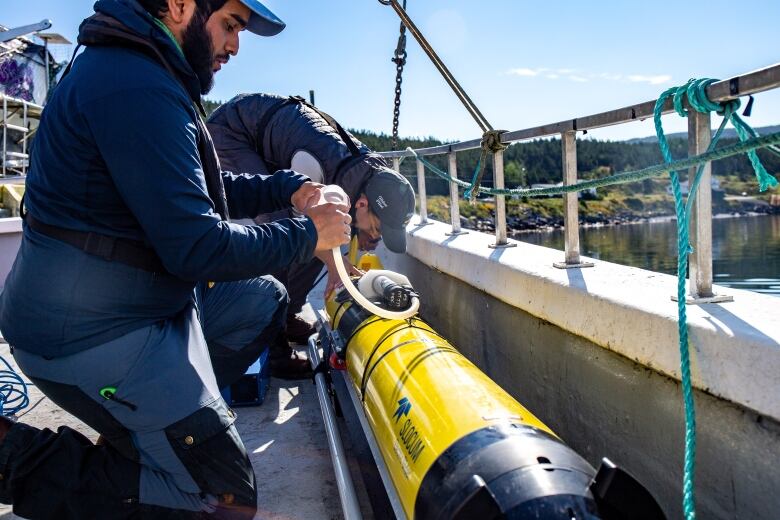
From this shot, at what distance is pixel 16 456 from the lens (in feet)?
6.57

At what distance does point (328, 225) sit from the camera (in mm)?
2162

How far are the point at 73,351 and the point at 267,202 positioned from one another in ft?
3.66

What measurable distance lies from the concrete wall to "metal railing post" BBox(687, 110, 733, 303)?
30 centimetres

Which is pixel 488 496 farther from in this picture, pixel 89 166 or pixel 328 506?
pixel 89 166

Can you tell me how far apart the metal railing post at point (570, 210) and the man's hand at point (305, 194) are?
106 cm

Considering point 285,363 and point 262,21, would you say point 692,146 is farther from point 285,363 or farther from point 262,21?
point 285,363

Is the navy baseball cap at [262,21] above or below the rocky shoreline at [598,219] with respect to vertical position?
above

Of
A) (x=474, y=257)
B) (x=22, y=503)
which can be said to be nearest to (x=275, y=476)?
(x=22, y=503)

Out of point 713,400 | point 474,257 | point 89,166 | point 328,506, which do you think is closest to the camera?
point 713,400

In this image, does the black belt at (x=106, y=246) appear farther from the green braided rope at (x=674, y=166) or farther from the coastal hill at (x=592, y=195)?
the coastal hill at (x=592, y=195)

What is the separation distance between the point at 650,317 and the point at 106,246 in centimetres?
170

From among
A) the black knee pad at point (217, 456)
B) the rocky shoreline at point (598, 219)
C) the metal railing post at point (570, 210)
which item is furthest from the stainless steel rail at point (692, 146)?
the rocky shoreline at point (598, 219)

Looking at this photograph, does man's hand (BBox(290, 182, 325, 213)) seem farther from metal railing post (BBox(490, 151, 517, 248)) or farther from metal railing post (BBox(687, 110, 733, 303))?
metal railing post (BBox(687, 110, 733, 303))

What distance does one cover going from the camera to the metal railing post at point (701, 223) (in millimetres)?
1817
